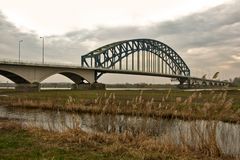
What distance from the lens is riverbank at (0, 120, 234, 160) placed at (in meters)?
12.0

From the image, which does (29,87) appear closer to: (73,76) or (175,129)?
(73,76)

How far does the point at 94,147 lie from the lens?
539 inches

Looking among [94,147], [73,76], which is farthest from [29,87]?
[94,147]

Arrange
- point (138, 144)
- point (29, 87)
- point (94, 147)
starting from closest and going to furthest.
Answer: point (94, 147)
point (138, 144)
point (29, 87)

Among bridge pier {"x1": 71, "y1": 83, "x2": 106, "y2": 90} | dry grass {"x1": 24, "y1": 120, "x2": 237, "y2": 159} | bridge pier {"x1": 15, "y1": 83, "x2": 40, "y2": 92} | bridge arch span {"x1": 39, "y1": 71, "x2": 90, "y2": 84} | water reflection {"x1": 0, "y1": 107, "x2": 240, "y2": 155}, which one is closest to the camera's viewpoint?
dry grass {"x1": 24, "y1": 120, "x2": 237, "y2": 159}

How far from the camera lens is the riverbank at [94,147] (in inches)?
472

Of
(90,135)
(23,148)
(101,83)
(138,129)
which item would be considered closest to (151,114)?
(138,129)

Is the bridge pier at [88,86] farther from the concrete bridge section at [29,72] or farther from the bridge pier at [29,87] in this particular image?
the bridge pier at [29,87]

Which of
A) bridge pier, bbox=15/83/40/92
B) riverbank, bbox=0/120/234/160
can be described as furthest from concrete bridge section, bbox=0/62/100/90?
riverbank, bbox=0/120/234/160

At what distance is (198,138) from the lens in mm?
14516

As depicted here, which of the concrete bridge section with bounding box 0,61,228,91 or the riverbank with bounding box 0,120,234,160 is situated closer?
the riverbank with bounding box 0,120,234,160

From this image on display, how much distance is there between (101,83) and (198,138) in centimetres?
10500

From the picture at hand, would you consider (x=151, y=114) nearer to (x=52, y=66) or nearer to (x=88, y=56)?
(x=52, y=66)

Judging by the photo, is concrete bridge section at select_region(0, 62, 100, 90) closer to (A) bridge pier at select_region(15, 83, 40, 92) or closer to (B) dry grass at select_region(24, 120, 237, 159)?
(A) bridge pier at select_region(15, 83, 40, 92)
